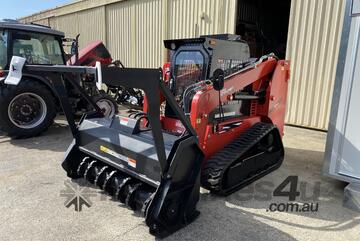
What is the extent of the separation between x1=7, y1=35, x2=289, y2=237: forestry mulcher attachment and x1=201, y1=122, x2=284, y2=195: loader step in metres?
0.01

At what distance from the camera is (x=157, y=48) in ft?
30.0

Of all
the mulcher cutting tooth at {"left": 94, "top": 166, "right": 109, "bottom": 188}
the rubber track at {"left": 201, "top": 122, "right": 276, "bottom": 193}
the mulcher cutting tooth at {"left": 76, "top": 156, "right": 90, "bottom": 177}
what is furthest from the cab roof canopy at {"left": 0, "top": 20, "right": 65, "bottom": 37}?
the rubber track at {"left": 201, "top": 122, "right": 276, "bottom": 193}

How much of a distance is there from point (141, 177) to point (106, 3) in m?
9.56

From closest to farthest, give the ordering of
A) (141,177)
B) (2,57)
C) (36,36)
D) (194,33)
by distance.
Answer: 1. (141,177)
2. (2,57)
3. (36,36)
4. (194,33)

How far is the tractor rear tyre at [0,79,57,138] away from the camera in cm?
487

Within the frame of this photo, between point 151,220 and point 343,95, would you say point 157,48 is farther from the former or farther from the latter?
point 151,220

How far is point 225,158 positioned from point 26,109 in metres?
3.78

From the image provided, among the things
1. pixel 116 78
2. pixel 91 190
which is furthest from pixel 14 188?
pixel 116 78

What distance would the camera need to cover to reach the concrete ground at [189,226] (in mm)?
2426

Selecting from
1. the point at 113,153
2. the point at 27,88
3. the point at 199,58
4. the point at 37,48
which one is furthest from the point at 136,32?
the point at 113,153

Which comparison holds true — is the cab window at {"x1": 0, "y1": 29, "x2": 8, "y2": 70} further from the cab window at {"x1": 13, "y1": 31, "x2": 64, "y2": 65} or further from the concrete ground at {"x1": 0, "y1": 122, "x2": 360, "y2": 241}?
the concrete ground at {"x1": 0, "y1": 122, "x2": 360, "y2": 241}

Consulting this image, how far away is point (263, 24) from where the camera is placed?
1003cm

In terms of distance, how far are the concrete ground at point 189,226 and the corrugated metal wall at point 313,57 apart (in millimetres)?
2729

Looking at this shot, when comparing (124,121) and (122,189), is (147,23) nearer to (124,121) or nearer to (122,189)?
(124,121)
